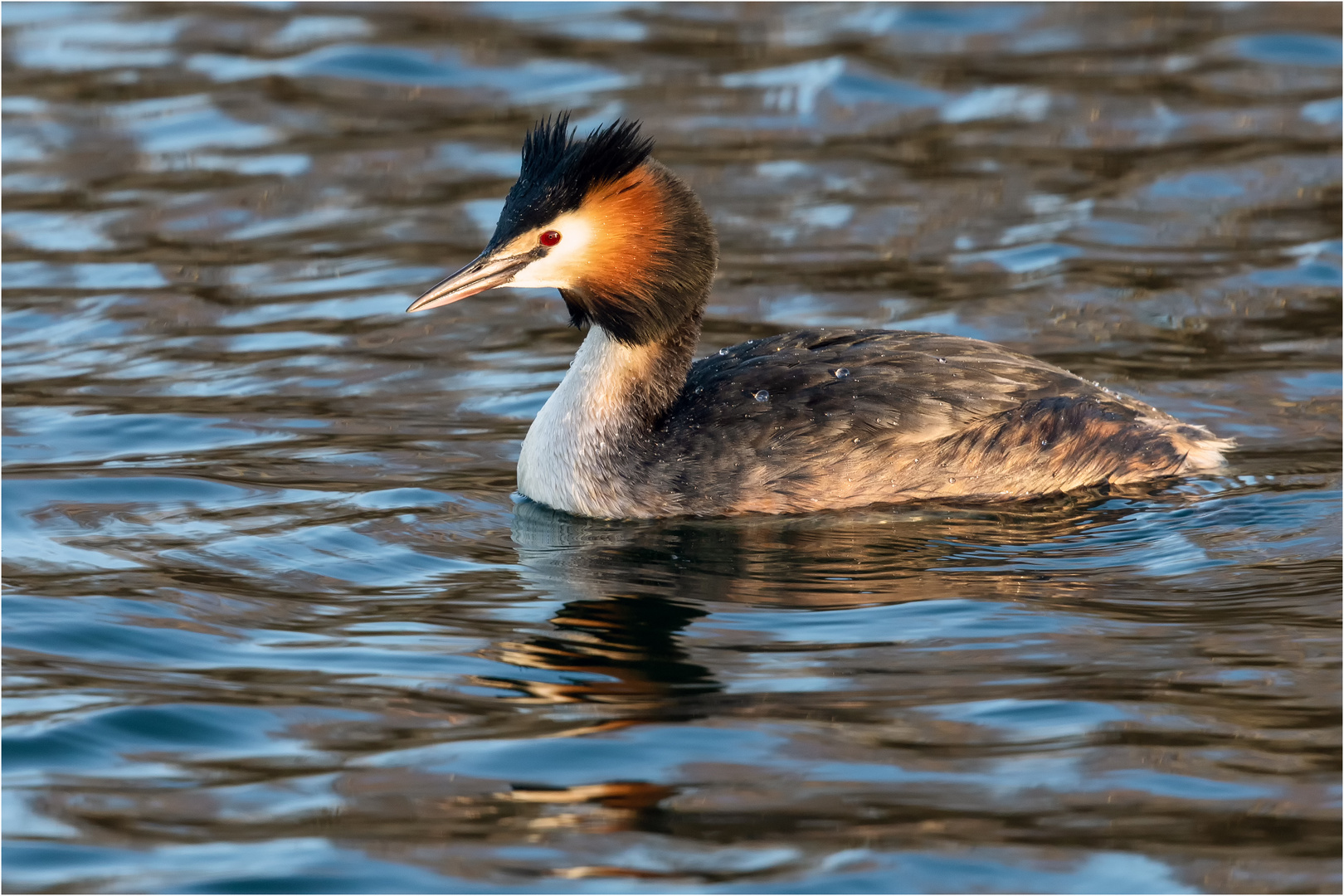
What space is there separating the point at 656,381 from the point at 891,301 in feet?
10.8

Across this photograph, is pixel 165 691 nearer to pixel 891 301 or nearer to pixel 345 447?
pixel 345 447

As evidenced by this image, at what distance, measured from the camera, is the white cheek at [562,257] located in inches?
320

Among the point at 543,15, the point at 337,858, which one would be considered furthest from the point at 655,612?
the point at 543,15

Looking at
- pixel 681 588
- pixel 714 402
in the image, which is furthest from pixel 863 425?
pixel 681 588

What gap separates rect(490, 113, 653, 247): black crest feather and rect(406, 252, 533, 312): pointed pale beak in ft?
0.28

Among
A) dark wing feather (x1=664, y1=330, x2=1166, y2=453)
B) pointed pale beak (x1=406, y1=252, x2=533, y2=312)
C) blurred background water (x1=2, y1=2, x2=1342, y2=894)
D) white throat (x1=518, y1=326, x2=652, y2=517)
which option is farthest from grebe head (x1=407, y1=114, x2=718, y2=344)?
blurred background water (x1=2, y1=2, x2=1342, y2=894)

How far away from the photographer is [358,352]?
1074 centimetres

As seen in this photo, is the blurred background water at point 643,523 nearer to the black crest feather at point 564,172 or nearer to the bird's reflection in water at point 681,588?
the bird's reflection in water at point 681,588

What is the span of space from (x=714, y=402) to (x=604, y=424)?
491 mm

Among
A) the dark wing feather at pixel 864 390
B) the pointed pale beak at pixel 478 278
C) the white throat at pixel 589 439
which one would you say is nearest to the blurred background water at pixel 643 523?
the white throat at pixel 589 439

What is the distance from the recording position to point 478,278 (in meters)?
8.03

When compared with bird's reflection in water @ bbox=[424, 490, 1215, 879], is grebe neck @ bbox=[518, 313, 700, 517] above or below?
above

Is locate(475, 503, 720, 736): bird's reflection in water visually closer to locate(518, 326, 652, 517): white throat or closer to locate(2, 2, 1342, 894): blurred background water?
locate(2, 2, 1342, 894): blurred background water

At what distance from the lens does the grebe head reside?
8055 millimetres
